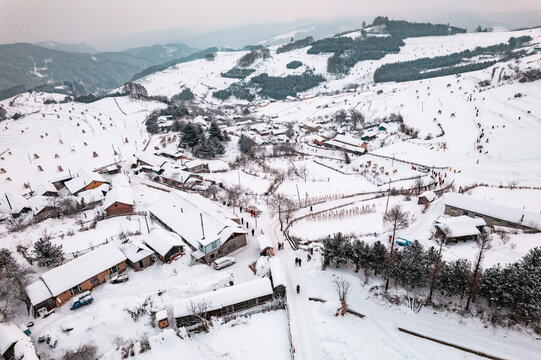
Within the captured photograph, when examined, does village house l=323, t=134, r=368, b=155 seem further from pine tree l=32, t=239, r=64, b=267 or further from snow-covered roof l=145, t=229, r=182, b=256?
pine tree l=32, t=239, r=64, b=267

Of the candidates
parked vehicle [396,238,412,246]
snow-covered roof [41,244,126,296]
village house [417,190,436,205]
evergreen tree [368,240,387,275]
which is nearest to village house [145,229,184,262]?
snow-covered roof [41,244,126,296]

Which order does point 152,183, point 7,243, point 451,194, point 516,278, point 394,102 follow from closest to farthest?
point 516,278
point 7,243
point 451,194
point 152,183
point 394,102

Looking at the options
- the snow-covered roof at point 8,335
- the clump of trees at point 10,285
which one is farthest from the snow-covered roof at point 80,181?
the snow-covered roof at point 8,335

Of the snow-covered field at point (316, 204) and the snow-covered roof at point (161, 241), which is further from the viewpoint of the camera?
the snow-covered roof at point (161, 241)

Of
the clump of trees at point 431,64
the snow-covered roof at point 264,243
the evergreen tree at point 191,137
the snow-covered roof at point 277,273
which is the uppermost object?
the clump of trees at point 431,64

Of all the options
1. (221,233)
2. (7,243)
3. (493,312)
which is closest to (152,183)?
(7,243)

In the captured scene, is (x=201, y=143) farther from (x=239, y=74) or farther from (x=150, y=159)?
(x=239, y=74)

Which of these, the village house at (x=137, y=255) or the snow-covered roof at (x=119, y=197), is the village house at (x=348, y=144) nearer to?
the snow-covered roof at (x=119, y=197)

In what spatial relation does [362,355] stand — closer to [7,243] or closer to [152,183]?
[7,243]
